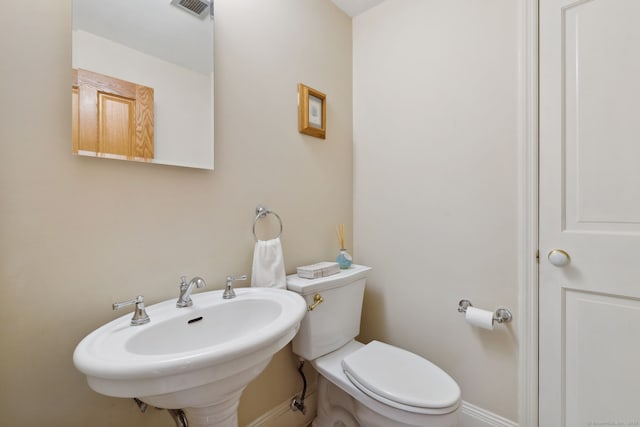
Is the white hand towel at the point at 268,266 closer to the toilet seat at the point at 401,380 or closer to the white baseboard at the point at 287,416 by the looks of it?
the toilet seat at the point at 401,380

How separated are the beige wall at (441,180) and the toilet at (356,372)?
0.28m

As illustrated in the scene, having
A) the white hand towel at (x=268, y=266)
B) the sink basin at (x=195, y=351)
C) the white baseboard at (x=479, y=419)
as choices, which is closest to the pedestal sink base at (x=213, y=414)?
the sink basin at (x=195, y=351)

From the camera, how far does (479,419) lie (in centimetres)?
127

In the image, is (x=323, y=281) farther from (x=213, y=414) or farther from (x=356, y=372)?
(x=213, y=414)

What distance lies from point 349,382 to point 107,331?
2.74 feet

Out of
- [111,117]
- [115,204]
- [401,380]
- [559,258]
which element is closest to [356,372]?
[401,380]

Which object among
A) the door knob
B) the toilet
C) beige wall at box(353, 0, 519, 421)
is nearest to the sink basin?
the toilet

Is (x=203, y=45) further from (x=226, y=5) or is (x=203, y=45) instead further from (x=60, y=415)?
(x=60, y=415)

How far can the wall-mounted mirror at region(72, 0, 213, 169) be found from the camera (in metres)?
0.80

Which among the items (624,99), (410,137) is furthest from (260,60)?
(624,99)

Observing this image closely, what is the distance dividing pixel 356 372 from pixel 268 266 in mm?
531

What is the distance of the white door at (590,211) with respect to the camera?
38.4 inches

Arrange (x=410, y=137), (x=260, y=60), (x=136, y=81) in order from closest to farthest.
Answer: (x=136, y=81) < (x=260, y=60) < (x=410, y=137)

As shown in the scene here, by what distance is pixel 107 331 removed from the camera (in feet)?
2.41
